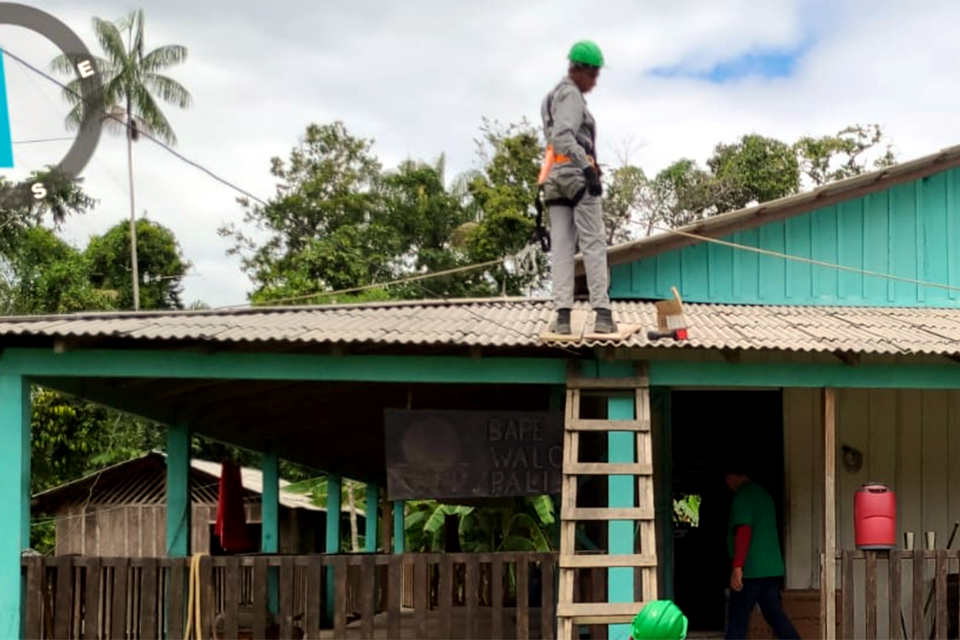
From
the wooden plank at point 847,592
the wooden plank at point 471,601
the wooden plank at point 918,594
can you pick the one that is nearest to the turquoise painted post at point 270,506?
the wooden plank at point 471,601

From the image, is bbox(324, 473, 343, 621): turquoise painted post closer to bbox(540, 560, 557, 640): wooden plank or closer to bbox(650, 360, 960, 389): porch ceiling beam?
bbox(540, 560, 557, 640): wooden plank

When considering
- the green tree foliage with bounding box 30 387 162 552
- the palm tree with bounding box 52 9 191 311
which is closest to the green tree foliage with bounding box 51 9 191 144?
the palm tree with bounding box 52 9 191 311

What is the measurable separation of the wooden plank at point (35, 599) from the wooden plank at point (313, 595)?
169 cm

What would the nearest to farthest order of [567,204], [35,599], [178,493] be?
[35,599] < [567,204] < [178,493]

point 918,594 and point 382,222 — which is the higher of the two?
point 382,222

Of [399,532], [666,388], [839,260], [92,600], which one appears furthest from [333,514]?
[92,600]

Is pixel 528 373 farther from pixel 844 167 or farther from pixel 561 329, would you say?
pixel 844 167

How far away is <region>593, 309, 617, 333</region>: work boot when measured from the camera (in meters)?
8.44

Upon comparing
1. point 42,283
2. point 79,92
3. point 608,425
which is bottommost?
point 608,425

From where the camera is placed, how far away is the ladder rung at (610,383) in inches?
337

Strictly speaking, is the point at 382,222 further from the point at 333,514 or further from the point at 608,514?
the point at 608,514

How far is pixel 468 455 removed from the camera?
8.84 m

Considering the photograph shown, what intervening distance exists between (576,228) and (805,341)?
68.6 inches

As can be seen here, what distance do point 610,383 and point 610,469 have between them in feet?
1.98
